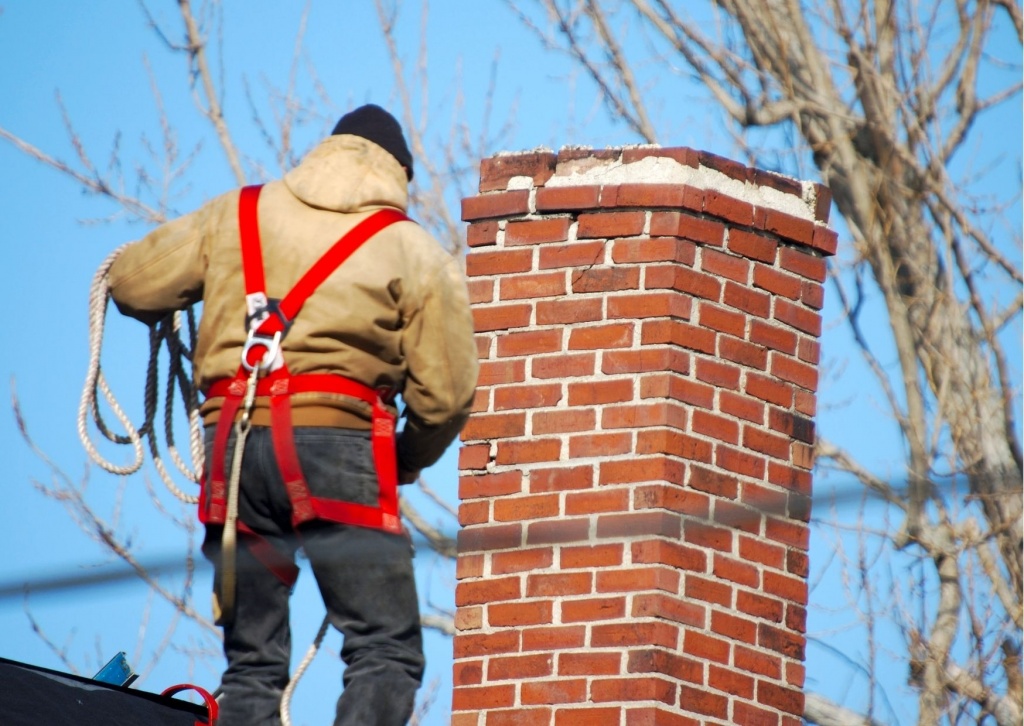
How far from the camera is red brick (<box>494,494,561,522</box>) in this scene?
18.1ft

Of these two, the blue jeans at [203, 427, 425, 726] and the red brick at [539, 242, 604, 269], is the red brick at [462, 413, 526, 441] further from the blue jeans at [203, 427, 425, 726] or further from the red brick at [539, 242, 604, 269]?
the blue jeans at [203, 427, 425, 726]

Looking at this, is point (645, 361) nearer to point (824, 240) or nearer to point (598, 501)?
point (598, 501)

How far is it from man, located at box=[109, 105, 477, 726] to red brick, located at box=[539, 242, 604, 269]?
128 cm

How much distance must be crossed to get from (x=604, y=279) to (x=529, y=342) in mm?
314

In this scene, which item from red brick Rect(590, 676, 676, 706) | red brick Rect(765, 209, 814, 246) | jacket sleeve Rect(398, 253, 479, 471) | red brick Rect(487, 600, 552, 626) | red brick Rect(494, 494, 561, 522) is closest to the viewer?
jacket sleeve Rect(398, 253, 479, 471)

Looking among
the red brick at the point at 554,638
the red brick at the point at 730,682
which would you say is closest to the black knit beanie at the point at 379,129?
the red brick at the point at 554,638

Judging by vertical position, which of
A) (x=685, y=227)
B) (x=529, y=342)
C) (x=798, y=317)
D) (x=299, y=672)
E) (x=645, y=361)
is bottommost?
(x=299, y=672)

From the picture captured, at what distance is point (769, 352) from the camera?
5.77 m

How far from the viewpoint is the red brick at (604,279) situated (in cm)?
562

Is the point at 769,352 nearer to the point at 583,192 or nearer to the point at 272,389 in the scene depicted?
the point at 583,192

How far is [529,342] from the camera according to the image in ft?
18.7

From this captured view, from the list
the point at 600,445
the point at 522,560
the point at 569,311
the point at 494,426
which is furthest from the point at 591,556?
the point at 569,311

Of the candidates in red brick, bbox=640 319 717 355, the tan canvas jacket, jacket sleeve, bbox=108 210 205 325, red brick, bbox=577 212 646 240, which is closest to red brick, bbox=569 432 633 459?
red brick, bbox=640 319 717 355

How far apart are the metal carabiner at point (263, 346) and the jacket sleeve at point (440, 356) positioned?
33 cm
